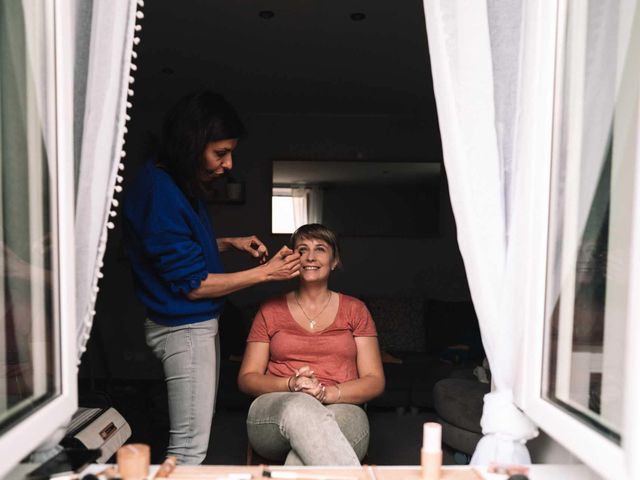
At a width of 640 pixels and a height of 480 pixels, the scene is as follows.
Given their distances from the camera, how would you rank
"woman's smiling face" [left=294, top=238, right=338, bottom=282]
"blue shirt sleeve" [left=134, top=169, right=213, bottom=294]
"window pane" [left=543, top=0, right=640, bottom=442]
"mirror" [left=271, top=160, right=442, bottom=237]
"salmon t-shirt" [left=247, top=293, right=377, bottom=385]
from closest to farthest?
"window pane" [left=543, top=0, right=640, bottom=442] < "blue shirt sleeve" [left=134, top=169, right=213, bottom=294] < "salmon t-shirt" [left=247, top=293, right=377, bottom=385] < "woman's smiling face" [left=294, top=238, right=338, bottom=282] < "mirror" [left=271, top=160, right=442, bottom=237]

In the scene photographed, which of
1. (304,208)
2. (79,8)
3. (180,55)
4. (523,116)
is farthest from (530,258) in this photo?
(304,208)

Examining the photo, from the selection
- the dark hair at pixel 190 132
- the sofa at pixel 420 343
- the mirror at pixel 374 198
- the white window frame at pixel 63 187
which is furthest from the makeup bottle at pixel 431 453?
the mirror at pixel 374 198

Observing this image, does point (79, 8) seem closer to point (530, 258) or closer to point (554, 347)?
point (530, 258)

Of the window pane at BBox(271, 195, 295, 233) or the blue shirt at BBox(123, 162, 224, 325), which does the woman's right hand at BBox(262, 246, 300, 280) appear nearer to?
the blue shirt at BBox(123, 162, 224, 325)

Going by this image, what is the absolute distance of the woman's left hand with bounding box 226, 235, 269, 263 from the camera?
2.05 meters

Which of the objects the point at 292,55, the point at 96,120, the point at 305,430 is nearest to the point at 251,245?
the point at 305,430

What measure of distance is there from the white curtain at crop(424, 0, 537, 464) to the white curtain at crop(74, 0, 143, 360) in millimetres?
707

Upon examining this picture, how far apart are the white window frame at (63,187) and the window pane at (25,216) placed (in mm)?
10

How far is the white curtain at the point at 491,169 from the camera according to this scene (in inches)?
45.7

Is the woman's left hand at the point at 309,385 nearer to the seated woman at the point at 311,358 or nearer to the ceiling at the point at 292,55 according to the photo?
the seated woman at the point at 311,358

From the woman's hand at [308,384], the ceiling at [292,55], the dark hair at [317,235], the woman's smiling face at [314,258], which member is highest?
the ceiling at [292,55]

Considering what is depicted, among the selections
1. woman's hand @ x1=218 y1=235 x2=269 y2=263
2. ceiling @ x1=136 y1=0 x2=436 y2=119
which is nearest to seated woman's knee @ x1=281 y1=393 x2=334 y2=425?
woman's hand @ x1=218 y1=235 x2=269 y2=263

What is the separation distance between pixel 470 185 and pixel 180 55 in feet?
8.98

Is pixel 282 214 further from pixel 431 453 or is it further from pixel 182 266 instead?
pixel 431 453
